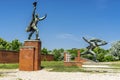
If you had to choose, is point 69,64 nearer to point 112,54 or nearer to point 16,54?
point 16,54

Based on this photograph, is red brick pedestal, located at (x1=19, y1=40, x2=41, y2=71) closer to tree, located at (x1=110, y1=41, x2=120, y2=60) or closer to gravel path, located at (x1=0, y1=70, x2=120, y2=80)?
gravel path, located at (x1=0, y1=70, x2=120, y2=80)

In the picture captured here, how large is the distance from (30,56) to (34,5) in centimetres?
428

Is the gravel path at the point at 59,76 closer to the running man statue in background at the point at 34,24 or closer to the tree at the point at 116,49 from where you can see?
the running man statue in background at the point at 34,24

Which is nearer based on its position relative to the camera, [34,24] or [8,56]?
[34,24]

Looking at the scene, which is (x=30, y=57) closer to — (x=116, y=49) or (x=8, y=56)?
(x=8, y=56)

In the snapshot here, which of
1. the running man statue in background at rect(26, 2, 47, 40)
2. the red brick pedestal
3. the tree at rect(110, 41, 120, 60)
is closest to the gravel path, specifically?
the red brick pedestal

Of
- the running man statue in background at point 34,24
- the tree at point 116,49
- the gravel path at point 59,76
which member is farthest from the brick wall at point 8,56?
the tree at point 116,49

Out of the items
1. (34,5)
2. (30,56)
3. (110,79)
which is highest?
(34,5)

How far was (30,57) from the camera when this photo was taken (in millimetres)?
23609

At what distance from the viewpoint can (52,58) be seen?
62406 millimetres

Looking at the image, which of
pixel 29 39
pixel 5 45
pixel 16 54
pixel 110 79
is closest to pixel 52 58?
pixel 5 45

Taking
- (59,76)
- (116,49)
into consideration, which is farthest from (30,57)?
(116,49)

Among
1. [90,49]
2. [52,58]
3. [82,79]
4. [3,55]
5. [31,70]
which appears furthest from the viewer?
[52,58]

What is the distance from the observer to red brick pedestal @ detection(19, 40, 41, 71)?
23.5 meters
